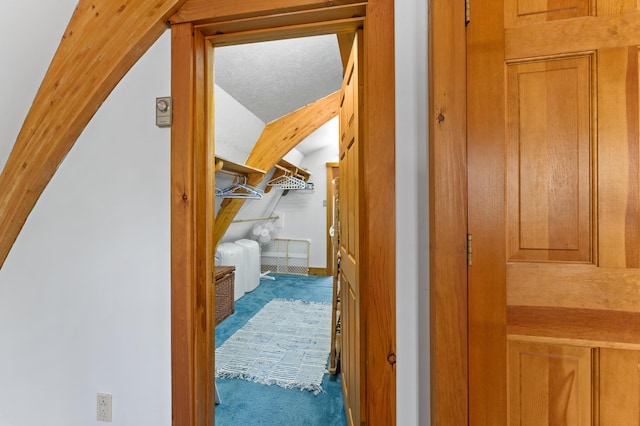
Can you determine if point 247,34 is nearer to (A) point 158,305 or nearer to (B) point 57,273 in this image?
(A) point 158,305

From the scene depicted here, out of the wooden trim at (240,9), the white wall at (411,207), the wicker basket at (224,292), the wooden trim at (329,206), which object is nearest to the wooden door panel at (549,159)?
the white wall at (411,207)

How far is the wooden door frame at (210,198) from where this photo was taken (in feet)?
2.92

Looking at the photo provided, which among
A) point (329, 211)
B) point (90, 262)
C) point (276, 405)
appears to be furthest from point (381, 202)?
point (329, 211)

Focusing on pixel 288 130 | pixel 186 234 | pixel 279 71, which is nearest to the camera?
pixel 186 234

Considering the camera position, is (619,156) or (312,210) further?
(312,210)

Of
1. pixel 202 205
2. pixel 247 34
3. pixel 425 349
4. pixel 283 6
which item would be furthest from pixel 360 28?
pixel 425 349

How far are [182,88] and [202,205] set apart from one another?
0.46 meters

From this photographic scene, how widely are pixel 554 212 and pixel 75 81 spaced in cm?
177

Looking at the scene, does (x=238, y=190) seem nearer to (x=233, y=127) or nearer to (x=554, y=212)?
(x=233, y=127)

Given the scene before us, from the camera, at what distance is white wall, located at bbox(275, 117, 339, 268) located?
5.19 m

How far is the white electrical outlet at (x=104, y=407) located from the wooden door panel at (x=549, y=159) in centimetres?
164

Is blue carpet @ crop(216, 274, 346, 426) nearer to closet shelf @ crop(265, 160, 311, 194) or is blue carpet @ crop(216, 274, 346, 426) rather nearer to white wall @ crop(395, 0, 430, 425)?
white wall @ crop(395, 0, 430, 425)

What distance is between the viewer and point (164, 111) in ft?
3.43

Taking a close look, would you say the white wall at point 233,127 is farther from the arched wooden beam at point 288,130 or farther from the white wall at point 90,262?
the white wall at point 90,262
